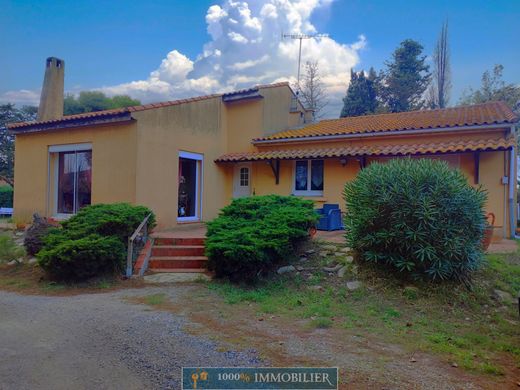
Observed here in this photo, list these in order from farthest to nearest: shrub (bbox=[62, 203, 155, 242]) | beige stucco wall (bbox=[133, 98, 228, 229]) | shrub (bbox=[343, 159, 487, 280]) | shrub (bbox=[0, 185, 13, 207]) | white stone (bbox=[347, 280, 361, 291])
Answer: shrub (bbox=[0, 185, 13, 207]) < beige stucco wall (bbox=[133, 98, 228, 229]) < shrub (bbox=[62, 203, 155, 242]) < white stone (bbox=[347, 280, 361, 291]) < shrub (bbox=[343, 159, 487, 280])

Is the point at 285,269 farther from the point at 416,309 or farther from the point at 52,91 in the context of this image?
the point at 52,91

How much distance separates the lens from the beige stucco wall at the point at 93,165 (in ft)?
35.2

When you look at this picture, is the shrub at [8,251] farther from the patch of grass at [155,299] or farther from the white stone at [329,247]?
the white stone at [329,247]

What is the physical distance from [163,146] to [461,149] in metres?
8.69

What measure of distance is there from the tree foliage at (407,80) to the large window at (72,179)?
28.8 meters

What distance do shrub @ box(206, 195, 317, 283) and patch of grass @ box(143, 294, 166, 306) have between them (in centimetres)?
128

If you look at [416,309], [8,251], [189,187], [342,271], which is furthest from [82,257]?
[189,187]


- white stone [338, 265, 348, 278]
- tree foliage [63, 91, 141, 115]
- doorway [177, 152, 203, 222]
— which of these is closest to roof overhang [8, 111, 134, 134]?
doorway [177, 152, 203, 222]

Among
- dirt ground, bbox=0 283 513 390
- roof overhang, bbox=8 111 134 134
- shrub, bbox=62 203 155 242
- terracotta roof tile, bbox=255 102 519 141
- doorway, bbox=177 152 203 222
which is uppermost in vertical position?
terracotta roof tile, bbox=255 102 519 141

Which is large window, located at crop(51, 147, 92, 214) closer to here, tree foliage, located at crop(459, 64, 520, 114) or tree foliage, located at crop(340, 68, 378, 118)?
tree foliage, located at crop(340, 68, 378, 118)

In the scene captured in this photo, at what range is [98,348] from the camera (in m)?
4.28

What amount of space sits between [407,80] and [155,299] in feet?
110

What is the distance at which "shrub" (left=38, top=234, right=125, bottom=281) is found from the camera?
728 centimetres

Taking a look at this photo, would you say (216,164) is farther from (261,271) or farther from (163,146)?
(261,271)
